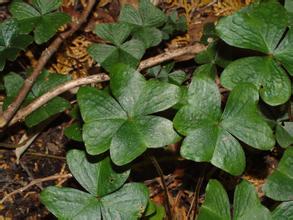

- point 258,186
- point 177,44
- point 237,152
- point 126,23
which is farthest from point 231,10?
point 237,152

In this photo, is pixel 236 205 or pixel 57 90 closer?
pixel 236 205

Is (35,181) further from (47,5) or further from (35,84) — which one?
(47,5)

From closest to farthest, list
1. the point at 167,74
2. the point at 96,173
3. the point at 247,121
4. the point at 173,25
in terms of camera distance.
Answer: the point at 247,121 < the point at 96,173 < the point at 167,74 < the point at 173,25

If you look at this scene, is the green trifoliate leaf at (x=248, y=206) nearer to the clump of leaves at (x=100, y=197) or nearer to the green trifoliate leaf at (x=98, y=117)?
the clump of leaves at (x=100, y=197)

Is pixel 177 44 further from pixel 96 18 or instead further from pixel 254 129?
pixel 254 129

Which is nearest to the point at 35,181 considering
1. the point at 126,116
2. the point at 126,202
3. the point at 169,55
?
the point at 126,202

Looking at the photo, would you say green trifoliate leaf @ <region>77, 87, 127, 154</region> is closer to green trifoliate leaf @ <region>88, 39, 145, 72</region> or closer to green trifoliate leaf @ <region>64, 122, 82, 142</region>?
green trifoliate leaf @ <region>64, 122, 82, 142</region>

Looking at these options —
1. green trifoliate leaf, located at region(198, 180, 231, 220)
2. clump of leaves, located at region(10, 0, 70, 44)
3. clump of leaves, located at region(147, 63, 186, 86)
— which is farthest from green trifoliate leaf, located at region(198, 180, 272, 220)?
clump of leaves, located at region(10, 0, 70, 44)
